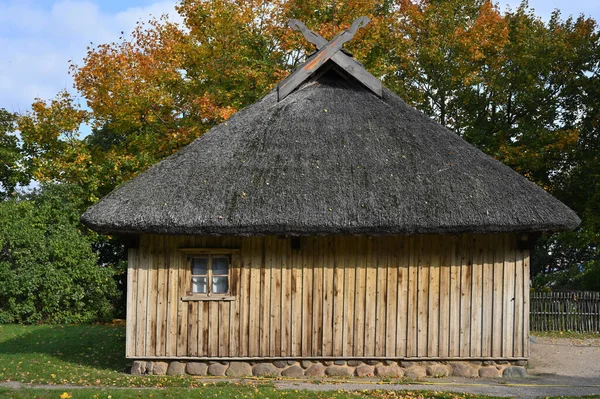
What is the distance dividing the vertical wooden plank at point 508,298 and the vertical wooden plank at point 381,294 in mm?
2243

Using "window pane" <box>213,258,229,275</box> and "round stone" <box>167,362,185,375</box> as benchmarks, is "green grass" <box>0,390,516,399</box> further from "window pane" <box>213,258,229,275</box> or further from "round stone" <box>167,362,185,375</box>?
"window pane" <box>213,258,229,275</box>

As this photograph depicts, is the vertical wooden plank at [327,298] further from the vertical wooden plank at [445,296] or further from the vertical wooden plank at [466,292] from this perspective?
the vertical wooden plank at [466,292]

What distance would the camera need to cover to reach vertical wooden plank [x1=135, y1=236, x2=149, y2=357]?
520 inches

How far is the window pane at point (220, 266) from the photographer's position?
1341 cm

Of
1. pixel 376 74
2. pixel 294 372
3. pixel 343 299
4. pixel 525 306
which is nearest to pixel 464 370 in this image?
pixel 525 306

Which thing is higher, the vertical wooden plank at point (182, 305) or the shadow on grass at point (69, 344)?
the vertical wooden plank at point (182, 305)

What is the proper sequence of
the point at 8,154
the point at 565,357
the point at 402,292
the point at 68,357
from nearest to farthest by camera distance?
the point at 402,292, the point at 68,357, the point at 565,357, the point at 8,154

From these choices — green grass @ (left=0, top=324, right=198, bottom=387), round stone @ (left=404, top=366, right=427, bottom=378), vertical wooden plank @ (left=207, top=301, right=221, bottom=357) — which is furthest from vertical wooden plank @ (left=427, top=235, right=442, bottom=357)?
green grass @ (left=0, top=324, right=198, bottom=387)

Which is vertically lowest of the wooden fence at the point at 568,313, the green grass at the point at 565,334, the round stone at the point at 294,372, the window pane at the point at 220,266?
the green grass at the point at 565,334

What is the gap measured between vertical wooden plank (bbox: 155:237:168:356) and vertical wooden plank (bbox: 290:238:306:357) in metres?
2.38

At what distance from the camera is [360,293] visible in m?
13.4

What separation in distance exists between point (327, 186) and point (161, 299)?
376 centimetres

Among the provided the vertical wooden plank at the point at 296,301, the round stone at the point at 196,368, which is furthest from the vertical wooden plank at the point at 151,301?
the vertical wooden plank at the point at 296,301

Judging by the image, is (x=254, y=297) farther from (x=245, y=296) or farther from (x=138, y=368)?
(x=138, y=368)
